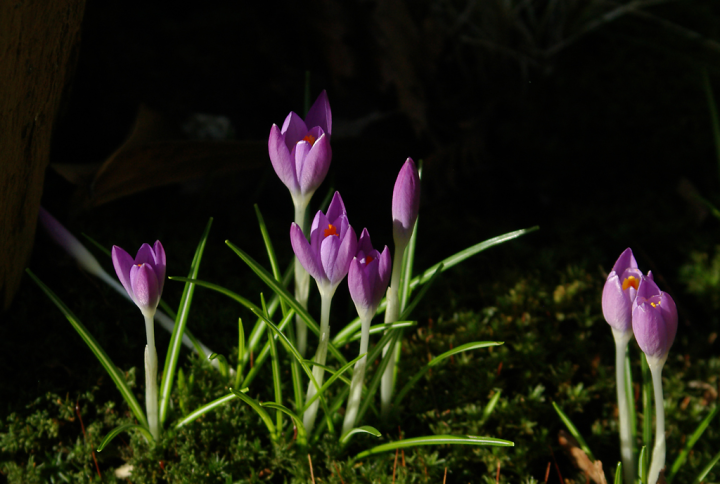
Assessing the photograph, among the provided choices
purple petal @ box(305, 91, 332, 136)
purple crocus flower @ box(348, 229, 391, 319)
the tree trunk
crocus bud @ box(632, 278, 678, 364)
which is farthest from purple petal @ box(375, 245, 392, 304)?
the tree trunk

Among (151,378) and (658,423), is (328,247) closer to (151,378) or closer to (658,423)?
(151,378)

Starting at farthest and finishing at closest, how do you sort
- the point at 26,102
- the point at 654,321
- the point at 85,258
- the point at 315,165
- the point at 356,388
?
the point at 85,258 → the point at 26,102 → the point at 356,388 → the point at 315,165 → the point at 654,321

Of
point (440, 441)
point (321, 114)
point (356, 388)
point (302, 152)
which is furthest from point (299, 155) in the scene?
point (440, 441)

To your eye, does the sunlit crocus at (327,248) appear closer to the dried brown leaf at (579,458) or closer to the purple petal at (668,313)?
the purple petal at (668,313)

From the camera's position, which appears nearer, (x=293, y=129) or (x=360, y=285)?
(x=360, y=285)

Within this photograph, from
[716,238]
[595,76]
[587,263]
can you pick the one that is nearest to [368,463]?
[587,263]

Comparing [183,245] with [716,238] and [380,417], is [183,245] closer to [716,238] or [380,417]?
[380,417]

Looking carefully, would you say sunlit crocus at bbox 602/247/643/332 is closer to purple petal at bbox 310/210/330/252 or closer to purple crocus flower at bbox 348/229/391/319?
purple crocus flower at bbox 348/229/391/319
